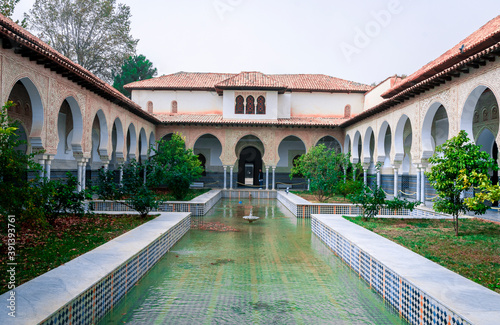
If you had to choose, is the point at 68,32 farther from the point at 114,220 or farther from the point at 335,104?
the point at 114,220

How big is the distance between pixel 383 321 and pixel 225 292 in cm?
191

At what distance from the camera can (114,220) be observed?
9.17m

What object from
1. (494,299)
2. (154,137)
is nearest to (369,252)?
(494,299)

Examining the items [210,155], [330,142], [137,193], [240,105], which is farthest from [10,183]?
[330,142]

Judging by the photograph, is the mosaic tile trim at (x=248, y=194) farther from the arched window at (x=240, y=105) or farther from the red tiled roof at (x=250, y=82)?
the red tiled roof at (x=250, y=82)

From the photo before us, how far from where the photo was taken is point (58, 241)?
6.66m

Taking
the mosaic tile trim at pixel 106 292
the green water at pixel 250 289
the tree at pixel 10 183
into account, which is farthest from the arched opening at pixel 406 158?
the tree at pixel 10 183

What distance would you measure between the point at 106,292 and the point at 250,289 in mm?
1791

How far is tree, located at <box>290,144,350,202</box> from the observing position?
594 inches

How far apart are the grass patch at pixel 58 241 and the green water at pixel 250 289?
115 centimetres

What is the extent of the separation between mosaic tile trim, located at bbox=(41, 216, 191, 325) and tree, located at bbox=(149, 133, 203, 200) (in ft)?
23.9

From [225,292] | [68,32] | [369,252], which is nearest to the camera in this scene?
[225,292]

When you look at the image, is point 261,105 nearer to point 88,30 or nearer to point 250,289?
point 88,30

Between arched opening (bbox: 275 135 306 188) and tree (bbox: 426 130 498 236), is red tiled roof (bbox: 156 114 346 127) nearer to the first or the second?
arched opening (bbox: 275 135 306 188)
